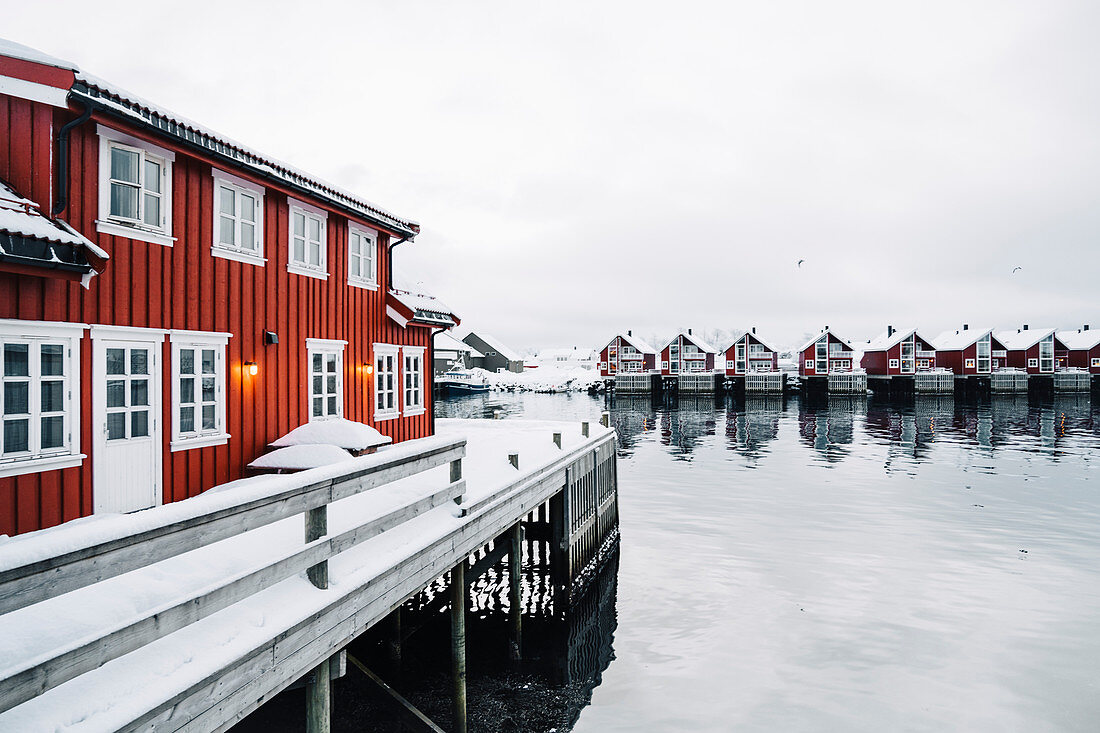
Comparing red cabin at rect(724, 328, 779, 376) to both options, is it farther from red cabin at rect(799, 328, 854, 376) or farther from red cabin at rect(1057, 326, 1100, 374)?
red cabin at rect(1057, 326, 1100, 374)

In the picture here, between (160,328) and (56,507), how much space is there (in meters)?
2.65

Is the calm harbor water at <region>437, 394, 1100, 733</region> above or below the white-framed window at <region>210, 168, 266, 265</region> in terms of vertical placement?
below

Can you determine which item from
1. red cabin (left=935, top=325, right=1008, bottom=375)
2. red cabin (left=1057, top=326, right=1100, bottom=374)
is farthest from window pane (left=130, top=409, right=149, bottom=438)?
red cabin (left=1057, top=326, right=1100, bottom=374)

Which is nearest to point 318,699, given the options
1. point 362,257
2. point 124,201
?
point 124,201

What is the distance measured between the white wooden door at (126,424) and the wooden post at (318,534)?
4896 mm

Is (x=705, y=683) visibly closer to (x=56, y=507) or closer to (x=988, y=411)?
(x=56, y=507)

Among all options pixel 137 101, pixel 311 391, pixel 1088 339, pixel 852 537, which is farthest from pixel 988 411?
pixel 137 101

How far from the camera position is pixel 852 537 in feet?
60.9

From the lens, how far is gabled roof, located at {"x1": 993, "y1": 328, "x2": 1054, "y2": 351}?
8525 cm

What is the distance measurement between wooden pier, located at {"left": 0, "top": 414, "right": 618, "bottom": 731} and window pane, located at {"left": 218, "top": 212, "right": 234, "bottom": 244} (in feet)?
16.9

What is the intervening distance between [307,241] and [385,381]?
158 inches

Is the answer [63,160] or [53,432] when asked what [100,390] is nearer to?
[53,432]

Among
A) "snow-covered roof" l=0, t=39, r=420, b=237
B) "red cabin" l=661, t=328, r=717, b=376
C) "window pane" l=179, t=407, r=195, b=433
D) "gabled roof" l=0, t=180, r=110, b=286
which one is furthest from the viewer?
"red cabin" l=661, t=328, r=717, b=376

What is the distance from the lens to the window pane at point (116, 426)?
8305 mm
